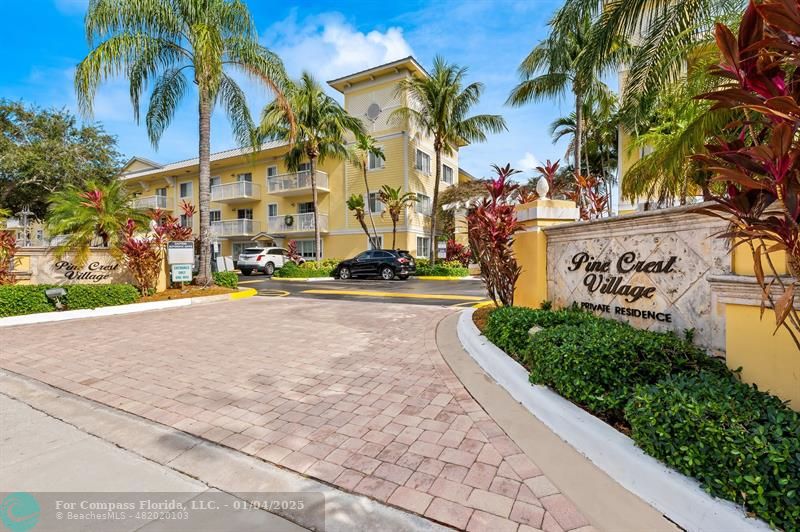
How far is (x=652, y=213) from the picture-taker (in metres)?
3.93

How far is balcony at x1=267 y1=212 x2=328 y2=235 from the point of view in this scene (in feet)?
84.0

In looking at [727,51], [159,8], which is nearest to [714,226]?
[727,51]

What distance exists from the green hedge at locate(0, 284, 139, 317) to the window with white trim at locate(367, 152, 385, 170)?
1723 cm

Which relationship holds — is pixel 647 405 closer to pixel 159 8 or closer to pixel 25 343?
pixel 25 343

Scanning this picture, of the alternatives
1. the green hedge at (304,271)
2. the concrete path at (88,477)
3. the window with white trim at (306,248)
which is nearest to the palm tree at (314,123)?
the green hedge at (304,271)

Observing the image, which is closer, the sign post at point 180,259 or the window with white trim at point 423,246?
the sign post at point 180,259

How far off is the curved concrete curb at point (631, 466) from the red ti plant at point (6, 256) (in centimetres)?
1253

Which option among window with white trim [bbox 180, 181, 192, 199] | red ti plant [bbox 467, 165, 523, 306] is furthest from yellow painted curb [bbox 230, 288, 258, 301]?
window with white trim [bbox 180, 181, 192, 199]

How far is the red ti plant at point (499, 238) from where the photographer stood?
20.5 ft

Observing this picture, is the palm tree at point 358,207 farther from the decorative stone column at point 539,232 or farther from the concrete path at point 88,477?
the concrete path at point 88,477

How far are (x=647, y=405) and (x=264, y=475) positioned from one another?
8.47ft

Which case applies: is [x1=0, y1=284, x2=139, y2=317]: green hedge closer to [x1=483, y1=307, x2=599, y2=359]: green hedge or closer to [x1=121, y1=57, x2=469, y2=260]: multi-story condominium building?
[x1=483, y1=307, x2=599, y2=359]: green hedge

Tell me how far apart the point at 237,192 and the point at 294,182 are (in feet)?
16.5

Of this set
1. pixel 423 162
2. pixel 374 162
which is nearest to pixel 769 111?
pixel 374 162
